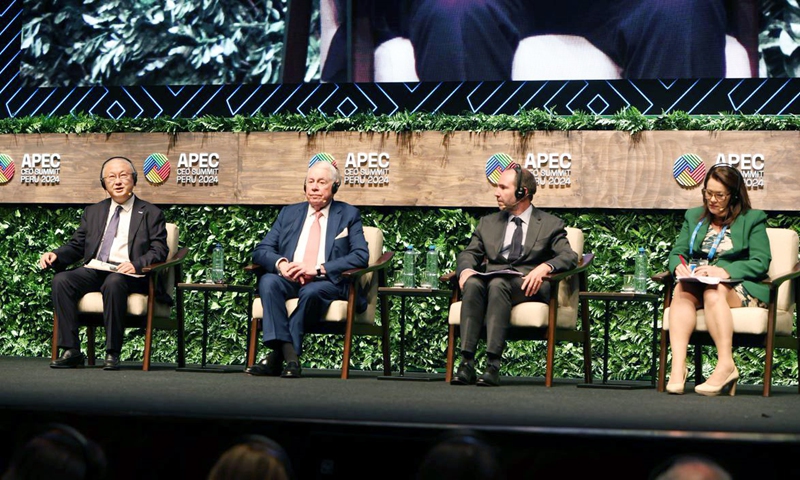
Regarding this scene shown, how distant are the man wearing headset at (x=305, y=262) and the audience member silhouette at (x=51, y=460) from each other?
2837 mm

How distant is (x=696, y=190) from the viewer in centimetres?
603

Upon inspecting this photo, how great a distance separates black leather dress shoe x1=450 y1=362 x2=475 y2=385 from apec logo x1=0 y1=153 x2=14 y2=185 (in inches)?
145

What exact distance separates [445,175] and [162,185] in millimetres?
1874

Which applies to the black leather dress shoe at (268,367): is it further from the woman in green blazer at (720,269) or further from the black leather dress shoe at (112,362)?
the woman in green blazer at (720,269)

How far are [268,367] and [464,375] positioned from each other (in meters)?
1.04

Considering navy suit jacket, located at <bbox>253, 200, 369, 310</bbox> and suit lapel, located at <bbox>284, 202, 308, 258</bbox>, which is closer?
navy suit jacket, located at <bbox>253, 200, 369, 310</bbox>

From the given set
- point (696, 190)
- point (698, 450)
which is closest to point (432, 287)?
point (696, 190)

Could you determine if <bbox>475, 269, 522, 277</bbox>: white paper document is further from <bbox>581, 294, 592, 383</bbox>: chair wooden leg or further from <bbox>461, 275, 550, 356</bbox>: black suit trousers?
<bbox>581, 294, 592, 383</bbox>: chair wooden leg

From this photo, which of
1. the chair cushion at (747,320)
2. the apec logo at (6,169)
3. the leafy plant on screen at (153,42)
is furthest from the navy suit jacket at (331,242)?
the apec logo at (6,169)

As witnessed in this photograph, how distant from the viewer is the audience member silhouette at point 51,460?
2336 millimetres

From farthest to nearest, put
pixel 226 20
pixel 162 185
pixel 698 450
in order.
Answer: pixel 226 20 → pixel 162 185 → pixel 698 450

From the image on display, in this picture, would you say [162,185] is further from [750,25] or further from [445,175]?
[750,25]

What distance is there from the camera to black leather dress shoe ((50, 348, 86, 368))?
5668 mm

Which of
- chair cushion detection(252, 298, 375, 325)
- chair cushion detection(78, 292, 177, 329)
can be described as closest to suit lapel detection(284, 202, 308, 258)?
chair cushion detection(252, 298, 375, 325)
